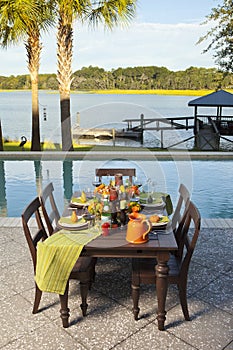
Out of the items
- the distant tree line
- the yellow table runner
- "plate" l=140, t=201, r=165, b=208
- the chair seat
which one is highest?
the distant tree line

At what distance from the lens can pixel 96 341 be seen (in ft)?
7.20

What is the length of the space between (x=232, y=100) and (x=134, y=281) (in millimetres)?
10761

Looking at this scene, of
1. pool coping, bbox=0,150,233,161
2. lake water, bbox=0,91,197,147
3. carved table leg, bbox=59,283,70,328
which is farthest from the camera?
pool coping, bbox=0,150,233,161

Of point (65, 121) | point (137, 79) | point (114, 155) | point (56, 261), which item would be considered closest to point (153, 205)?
point (56, 261)

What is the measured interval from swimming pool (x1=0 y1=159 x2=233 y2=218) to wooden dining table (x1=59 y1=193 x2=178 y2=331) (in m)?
3.02

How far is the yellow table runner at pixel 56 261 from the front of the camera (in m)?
2.21

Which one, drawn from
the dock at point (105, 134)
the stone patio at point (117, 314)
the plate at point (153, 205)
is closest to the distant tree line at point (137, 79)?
the dock at point (105, 134)

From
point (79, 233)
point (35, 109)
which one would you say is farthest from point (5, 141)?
point (79, 233)

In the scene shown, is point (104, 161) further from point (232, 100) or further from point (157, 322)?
point (157, 322)

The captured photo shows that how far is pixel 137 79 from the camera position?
9664 millimetres

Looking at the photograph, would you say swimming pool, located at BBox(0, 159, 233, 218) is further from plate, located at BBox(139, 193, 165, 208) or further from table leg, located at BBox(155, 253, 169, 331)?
table leg, located at BBox(155, 253, 169, 331)

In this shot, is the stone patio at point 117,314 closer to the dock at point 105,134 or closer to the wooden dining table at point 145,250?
the wooden dining table at point 145,250

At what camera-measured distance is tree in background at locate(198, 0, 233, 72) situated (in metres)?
12.6

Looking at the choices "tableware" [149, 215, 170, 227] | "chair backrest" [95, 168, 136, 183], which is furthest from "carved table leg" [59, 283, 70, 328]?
"chair backrest" [95, 168, 136, 183]
